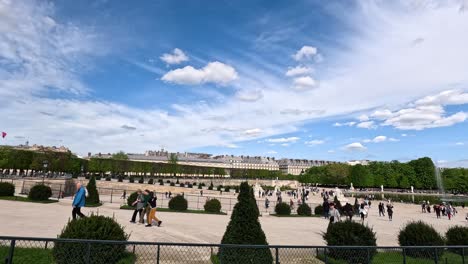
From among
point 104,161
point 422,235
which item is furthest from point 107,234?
point 104,161

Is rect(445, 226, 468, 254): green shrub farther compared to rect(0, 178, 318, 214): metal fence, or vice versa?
rect(0, 178, 318, 214): metal fence

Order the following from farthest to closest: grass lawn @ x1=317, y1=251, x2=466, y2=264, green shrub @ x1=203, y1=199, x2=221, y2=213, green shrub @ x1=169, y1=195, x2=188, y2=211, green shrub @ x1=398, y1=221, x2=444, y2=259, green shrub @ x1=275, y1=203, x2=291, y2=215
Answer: green shrub @ x1=275, y1=203, x2=291, y2=215
green shrub @ x1=203, y1=199, x2=221, y2=213
green shrub @ x1=169, y1=195, x2=188, y2=211
green shrub @ x1=398, y1=221, x2=444, y2=259
grass lawn @ x1=317, y1=251, x2=466, y2=264

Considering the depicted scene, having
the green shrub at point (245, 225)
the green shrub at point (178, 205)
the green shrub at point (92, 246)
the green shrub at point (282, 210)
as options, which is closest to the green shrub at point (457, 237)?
the green shrub at point (245, 225)

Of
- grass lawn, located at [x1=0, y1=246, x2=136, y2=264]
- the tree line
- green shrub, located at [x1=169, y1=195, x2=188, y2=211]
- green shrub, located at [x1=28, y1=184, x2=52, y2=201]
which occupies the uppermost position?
the tree line

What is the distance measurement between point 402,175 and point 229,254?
346 ft

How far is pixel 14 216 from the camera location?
16812mm

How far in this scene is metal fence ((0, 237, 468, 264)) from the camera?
22.2 feet

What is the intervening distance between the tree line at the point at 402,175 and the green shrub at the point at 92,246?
103894 mm

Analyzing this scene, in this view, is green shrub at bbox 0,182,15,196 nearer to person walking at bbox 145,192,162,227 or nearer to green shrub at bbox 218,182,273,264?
person walking at bbox 145,192,162,227

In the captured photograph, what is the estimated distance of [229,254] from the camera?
23.7ft

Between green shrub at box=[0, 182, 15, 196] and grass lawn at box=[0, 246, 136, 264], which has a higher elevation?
green shrub at box=[0, 182, 15, 196]

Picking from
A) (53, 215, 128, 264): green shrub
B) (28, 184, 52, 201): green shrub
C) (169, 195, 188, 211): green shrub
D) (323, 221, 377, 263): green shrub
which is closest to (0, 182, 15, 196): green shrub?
(28, 184, 52, 201): green shrub

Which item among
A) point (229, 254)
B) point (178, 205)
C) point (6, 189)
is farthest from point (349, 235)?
point (6, 189)

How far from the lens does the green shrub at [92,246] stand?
6.75 metres
